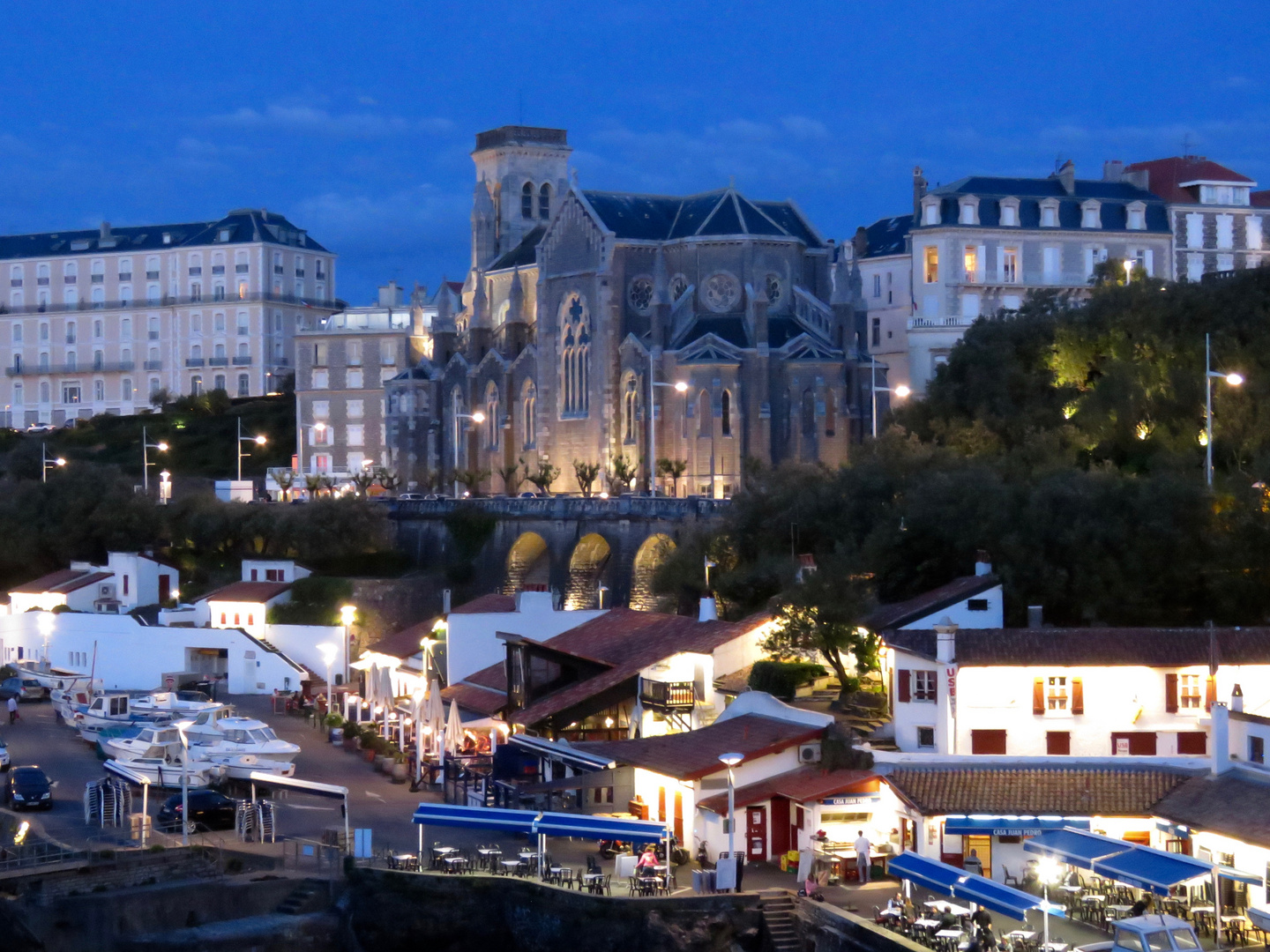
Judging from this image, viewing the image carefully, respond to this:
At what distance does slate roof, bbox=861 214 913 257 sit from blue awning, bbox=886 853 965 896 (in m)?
64.9

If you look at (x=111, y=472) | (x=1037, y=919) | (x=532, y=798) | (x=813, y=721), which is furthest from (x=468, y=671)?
(x=111, y=472)

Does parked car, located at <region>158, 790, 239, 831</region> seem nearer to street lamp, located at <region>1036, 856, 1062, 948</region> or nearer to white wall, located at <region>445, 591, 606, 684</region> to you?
white wall, located at <region>445, 591, 606, 684</region>

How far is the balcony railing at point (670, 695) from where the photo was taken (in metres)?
48.5

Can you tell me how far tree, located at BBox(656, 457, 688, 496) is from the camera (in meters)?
91.4

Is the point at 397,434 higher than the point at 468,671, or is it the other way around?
the point at 397,434

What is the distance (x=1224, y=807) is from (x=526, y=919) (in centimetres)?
1376

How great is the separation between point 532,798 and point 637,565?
119 ft

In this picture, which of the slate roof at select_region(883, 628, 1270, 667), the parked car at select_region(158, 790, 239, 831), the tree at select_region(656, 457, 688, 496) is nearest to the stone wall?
the parked car at select_region(158, 790, 239, 831)

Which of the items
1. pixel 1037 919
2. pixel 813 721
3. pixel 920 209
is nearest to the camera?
pixel 1037 919

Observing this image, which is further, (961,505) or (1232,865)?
(961,505)

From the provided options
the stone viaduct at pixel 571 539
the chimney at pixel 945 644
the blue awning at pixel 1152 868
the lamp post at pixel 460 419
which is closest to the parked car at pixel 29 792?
the chimney at pixel 945 644

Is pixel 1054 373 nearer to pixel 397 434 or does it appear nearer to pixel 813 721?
pixel 813 721

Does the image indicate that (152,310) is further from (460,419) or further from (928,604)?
(928,604)

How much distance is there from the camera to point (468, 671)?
60.1 metres
